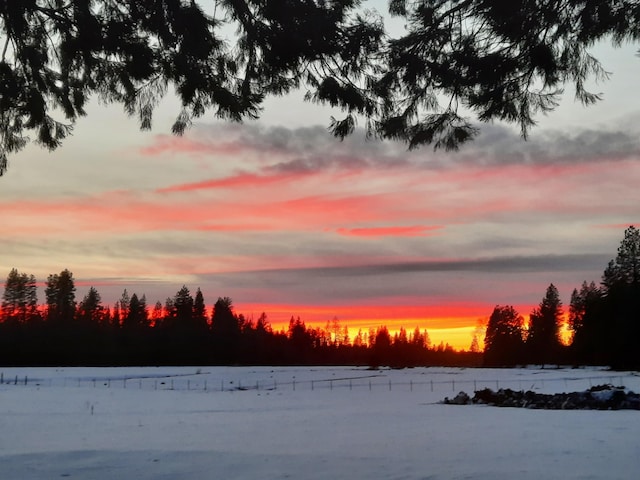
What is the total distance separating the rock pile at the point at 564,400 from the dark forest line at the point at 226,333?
4685 cm

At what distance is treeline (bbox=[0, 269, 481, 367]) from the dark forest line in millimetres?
169

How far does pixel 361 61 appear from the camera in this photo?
6969 millimetres

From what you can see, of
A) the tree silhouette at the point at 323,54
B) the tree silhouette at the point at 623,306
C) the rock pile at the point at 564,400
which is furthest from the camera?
the tree silhouette at the point at 623,306

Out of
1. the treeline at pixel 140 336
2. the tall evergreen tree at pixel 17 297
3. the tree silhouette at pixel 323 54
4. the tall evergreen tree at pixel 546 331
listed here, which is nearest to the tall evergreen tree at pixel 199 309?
the treeline at pixel 140 336

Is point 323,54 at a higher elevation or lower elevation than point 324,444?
higher

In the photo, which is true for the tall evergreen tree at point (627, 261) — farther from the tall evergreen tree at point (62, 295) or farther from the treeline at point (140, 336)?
the tall evergreen tree at point (62, 295)

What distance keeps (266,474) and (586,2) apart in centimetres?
744

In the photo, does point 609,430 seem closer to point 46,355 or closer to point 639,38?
point 639,38

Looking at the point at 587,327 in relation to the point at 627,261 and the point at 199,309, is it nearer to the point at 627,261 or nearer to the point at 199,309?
the point at 627,261

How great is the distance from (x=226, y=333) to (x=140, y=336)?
16354 mm

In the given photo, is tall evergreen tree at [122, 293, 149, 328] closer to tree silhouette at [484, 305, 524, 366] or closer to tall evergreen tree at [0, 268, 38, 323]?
tall evergreen tree at [0, 268, 38, 323]

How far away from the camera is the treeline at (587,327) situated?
223 feet

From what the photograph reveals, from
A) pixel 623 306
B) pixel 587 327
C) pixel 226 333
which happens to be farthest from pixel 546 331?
pixel 226 333

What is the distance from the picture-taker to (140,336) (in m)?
114
